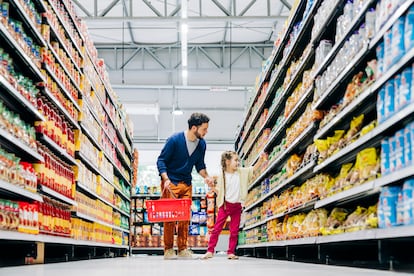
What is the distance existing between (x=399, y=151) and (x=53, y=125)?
3.25 m

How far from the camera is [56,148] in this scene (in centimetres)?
512

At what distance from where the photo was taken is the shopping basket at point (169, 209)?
19.0 ft

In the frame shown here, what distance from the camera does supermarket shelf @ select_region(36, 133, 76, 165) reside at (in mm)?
4659

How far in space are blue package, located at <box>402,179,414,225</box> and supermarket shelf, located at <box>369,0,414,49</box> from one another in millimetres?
829

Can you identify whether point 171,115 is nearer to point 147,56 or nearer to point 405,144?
point 147,56

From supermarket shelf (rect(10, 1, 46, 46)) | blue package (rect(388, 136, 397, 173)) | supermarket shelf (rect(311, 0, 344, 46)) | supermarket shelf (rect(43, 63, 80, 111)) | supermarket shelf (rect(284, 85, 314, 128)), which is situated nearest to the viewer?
blue package (rect(388, 136, 397, 173))

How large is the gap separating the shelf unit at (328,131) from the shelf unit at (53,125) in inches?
87.4

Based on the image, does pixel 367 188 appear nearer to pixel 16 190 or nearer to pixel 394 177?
pixel 394 177

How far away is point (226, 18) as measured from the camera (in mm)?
11477

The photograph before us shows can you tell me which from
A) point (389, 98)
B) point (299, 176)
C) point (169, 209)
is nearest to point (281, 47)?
point (299, 176)

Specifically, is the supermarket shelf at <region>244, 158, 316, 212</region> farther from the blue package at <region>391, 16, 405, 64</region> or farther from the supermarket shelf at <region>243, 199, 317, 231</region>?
the blue package at <region>391, 16, 405, 64</region>

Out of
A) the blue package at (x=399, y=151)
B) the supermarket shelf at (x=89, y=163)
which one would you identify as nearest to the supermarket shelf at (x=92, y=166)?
the supermarket shelf at (x=89, y=163)

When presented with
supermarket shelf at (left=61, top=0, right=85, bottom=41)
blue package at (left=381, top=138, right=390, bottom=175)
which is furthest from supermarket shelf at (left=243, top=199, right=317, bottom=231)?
supermarket shelf at (left=61, top=0, right=85, bottom=41)

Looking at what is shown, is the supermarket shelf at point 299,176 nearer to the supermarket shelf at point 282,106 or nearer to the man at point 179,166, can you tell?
the supermarket shelf at point 282,106
